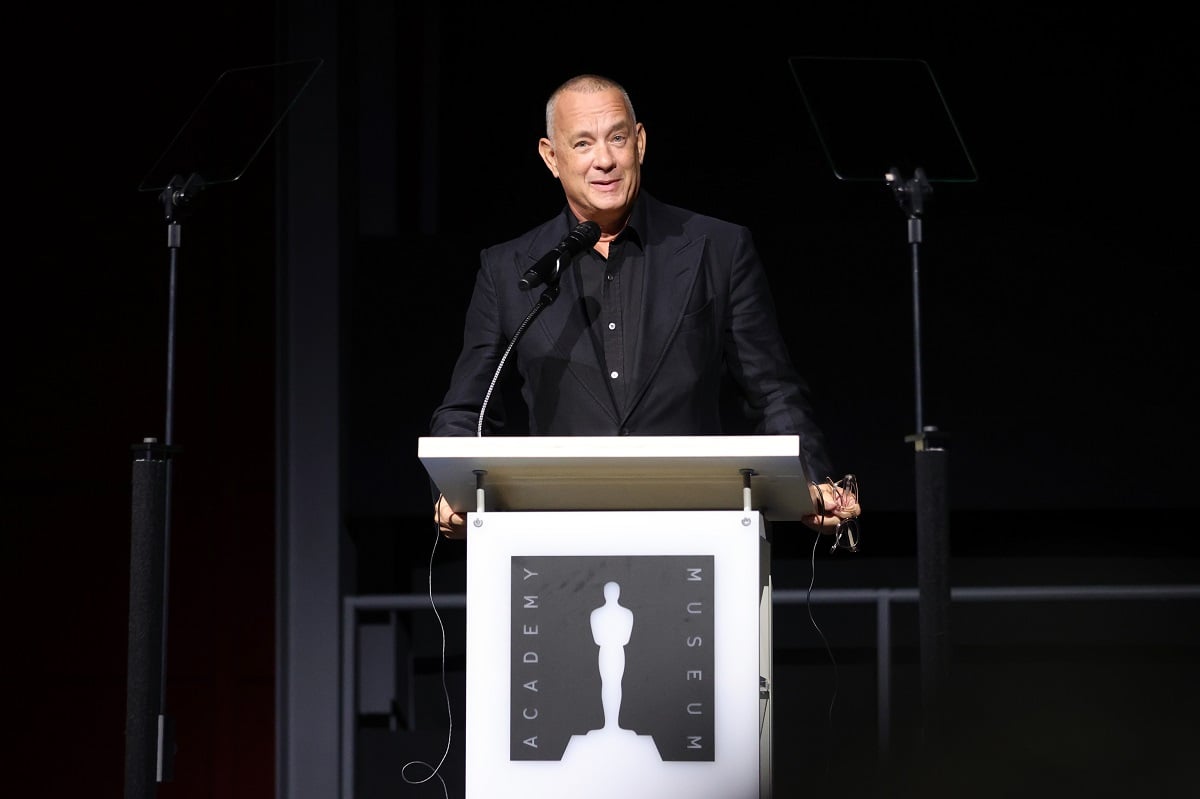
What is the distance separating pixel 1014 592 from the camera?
3.54 meters

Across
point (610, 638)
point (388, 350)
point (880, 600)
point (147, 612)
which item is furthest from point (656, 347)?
point (388, 350)

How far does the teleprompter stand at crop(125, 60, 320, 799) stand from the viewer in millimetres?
2658

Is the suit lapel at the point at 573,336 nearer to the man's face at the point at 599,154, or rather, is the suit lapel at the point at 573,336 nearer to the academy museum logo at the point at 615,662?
the man's face at the point at 599,154

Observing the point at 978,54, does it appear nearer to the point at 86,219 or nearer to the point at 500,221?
the point at 500,221

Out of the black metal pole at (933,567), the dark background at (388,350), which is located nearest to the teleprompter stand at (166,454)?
the dark background at (388,350)

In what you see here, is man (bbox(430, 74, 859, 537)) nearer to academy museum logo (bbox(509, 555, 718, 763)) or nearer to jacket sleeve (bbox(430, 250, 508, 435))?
jacket sleeve (bbox(430, 250, 508, 435))

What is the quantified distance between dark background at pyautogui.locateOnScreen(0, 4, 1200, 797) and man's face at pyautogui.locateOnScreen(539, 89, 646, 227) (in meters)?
1.56

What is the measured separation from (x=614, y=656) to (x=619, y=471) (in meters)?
0.21

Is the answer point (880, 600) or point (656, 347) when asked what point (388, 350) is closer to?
point (880, 600)

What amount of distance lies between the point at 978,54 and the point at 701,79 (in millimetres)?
767

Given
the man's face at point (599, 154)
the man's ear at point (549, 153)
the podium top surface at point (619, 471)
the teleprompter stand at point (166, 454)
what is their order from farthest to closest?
the teleprompter stand at point (166, 454)
the man's ear at point (549, 153)
the man's face at point (599, 154)
the podium top surface at point (619, 471)

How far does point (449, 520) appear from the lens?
2.00m

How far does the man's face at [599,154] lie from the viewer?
2.44 m

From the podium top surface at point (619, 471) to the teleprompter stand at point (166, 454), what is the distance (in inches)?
36.8
